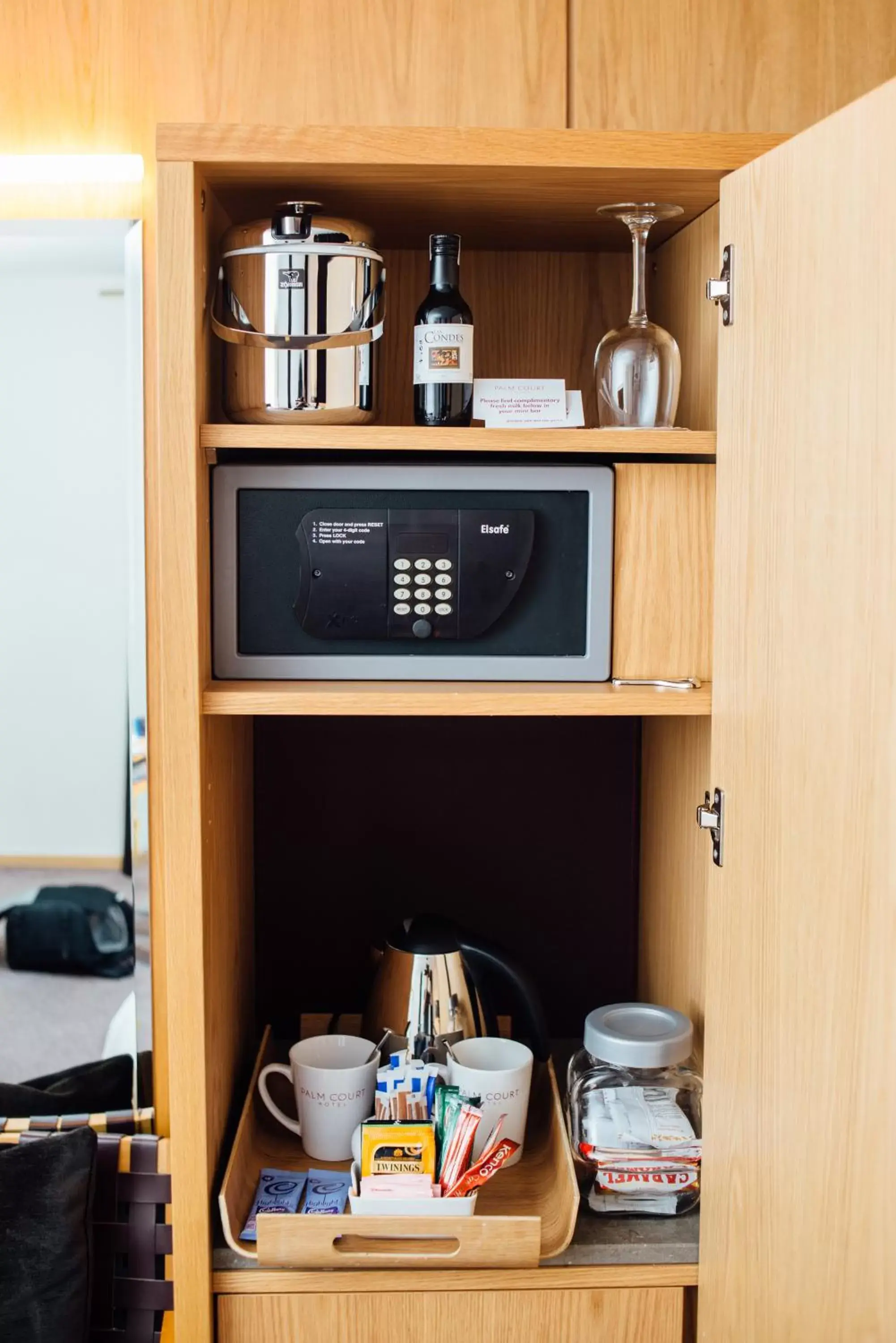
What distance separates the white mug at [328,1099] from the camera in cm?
131

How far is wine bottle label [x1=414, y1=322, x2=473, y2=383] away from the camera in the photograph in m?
1.22

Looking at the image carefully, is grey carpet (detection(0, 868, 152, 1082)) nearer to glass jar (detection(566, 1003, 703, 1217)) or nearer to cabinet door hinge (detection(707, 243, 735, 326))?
glass jar (detection(566, 1003, 703, 1217))

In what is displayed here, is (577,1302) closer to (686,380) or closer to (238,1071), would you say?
(238,1071)

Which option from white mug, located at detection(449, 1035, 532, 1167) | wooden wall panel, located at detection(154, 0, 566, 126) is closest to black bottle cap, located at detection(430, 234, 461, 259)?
wooden wall panel, located at detection(154, 0, 566, 126)

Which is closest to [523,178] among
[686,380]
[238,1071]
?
[686,380]

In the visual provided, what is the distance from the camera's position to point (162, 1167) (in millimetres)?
1491

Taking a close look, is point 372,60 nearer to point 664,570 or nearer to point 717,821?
point 664,570

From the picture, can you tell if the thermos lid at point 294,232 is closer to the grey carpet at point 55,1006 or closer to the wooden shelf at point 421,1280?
the grey carpet at point 55,1006

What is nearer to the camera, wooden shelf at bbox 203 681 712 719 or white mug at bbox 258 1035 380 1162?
wooden shelf at bbox 203 681 712 719

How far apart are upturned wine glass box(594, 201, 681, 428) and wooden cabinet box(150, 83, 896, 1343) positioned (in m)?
0.03

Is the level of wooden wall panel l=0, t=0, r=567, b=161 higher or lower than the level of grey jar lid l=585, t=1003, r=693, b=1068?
higher

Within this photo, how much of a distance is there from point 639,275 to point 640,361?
10 cm

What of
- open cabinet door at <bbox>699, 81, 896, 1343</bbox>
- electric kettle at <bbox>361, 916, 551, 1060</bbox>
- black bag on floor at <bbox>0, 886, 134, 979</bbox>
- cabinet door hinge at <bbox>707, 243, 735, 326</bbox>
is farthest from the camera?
black bag on floor at <bbox>0, 886, 134, 979</bbox>

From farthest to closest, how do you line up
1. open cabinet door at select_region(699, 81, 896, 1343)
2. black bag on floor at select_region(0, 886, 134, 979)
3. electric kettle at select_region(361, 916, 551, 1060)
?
black bag on floor at select_region(0, 886, 134, 979) < electric kettle at select_region(361, 916, 551, 1060) < open cabinet door at select_region(699, 81, 896, 1343)
